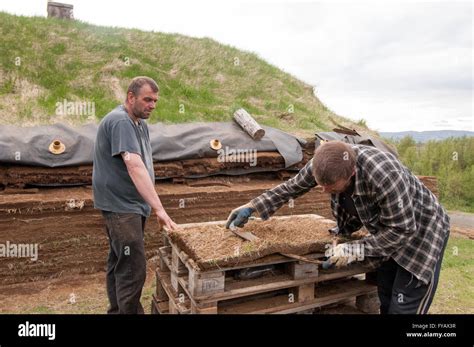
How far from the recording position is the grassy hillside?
8875 mm

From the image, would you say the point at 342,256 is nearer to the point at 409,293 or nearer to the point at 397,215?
the point at 397,215

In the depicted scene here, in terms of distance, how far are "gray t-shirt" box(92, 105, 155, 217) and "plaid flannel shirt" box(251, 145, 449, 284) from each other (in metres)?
1.89

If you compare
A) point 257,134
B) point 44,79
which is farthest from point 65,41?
point 257,134

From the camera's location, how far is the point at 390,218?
8.79 ft

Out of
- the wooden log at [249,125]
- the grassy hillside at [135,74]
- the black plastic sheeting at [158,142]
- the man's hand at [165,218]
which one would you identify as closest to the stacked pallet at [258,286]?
the man's hand at [165,218]

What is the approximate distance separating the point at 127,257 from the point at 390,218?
7.26 feet

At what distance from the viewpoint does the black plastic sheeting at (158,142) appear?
5.63 m

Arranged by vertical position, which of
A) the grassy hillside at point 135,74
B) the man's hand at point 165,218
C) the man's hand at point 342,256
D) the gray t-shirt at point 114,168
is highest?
the grassy hillside at point 135,74

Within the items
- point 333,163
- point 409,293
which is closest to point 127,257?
point 333,163

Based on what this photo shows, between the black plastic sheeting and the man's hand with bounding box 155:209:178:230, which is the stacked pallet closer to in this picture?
the man's hand with bounding box 155:209:178:230

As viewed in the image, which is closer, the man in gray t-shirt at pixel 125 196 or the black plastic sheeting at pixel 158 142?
the man in gray t-shirt at pixel 125 196

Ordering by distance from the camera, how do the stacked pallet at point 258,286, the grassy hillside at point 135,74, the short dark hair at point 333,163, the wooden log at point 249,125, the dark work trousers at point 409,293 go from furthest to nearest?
1. the grassy hillside at point 135,74
2. the wooden log at point 249,125
3. the dark work trousers at point 409,293
4. the stacked pallet at point 258,286
5. the short dark hair at point 333,163

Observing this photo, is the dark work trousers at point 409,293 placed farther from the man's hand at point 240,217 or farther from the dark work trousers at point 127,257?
the dark work trousers at point 127,257

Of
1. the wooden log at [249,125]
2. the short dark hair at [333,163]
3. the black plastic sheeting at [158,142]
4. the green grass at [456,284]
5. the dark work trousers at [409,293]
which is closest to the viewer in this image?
the short dark hair at [333,163]
